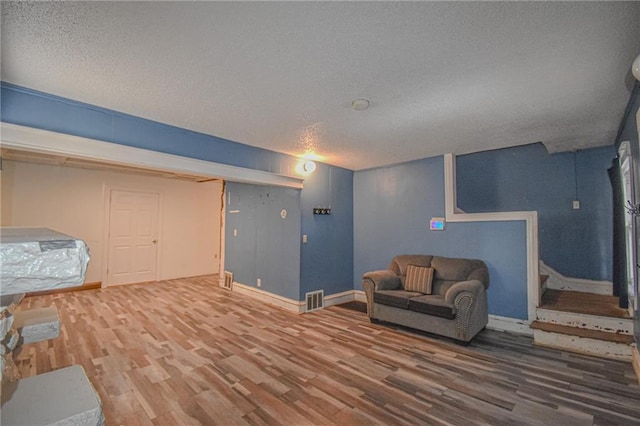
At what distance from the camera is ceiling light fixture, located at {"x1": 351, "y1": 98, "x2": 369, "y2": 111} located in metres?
2.45

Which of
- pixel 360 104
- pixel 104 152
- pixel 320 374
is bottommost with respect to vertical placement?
pixel 320 374

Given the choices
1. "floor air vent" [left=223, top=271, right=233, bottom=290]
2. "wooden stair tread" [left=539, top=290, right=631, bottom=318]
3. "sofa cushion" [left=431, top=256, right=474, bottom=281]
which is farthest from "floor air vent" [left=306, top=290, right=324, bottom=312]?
"wooden stair tread" [left=539, top=290, right=631, bottom=318]

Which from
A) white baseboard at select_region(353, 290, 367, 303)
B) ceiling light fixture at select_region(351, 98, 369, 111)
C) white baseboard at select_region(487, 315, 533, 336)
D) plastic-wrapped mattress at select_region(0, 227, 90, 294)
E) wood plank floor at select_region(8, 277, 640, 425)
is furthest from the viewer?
white baseboard at select_region(353, 290, 367, 303)

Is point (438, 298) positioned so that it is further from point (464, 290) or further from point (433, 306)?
point (464, 290)

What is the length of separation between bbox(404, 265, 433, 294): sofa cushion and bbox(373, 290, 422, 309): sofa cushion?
0.29 feet

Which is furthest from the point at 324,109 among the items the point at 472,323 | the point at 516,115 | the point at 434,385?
the point at 472,323

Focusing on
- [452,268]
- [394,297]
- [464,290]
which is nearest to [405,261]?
[452,268]

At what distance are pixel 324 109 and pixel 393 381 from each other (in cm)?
249

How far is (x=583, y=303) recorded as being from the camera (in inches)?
142

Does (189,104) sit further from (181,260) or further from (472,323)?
(181,260)

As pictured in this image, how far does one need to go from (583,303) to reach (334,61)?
13.8 feet

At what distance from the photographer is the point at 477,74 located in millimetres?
2049

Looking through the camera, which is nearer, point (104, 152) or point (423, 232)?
point (104, 152)

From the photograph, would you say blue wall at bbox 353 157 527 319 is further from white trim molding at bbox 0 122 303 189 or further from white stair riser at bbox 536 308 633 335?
white trim molding at bbox 0 122 303 189
